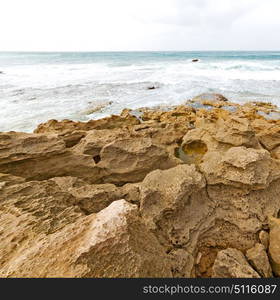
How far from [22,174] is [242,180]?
3.69m

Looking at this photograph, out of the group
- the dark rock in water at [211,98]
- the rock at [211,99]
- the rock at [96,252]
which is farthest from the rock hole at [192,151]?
the dark rock in water at [211,98]

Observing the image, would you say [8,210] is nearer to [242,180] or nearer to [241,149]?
[242,180]

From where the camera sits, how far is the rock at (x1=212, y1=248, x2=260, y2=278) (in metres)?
2.09

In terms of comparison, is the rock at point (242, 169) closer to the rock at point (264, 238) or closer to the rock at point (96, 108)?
the rock at point (264, 238)

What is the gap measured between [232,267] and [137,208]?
51.3 inches

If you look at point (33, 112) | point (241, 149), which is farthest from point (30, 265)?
point (33, 112)

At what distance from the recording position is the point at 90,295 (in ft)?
Answer: 4.32

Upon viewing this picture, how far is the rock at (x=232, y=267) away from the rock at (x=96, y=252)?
2.77 feet

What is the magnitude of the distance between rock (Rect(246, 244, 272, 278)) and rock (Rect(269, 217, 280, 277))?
9 centimetres

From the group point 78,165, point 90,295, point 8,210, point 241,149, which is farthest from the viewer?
point 78,165

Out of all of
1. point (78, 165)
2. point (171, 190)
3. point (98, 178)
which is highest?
point (171, 190)

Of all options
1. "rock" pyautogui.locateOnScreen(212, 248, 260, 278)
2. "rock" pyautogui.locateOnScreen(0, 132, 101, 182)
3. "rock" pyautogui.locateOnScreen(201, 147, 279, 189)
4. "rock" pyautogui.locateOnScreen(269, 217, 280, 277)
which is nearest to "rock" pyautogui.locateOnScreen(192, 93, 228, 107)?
"rock" pyautogui.locateOnScreen(201, 147, 279, 189)

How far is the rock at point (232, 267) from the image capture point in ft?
6.84

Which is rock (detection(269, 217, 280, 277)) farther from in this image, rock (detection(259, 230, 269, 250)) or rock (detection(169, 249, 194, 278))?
rock (detection(169, 249, 194, 278))
